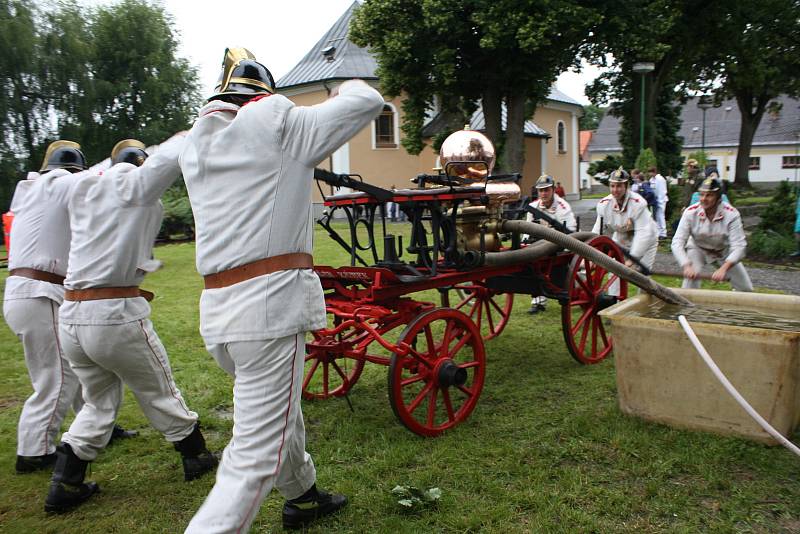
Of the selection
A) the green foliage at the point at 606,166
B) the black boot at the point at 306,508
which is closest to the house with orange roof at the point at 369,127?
the green foliage at the point at 606,166

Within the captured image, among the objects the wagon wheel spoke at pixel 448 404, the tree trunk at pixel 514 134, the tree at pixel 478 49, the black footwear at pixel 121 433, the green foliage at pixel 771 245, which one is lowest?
the black footwear at pixel 121 433

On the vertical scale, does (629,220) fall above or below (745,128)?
below

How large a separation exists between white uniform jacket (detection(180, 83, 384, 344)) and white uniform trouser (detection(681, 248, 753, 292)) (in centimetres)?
461

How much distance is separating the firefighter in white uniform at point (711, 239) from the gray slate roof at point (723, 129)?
163 ft

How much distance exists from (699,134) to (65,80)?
173 ft

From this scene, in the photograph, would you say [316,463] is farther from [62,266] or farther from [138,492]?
[62,266]

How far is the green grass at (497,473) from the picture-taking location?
11.0ft

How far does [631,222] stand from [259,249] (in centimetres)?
581

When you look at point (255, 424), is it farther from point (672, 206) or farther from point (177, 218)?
point (177, 218)

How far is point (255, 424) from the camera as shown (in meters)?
2.64

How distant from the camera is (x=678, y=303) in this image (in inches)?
198

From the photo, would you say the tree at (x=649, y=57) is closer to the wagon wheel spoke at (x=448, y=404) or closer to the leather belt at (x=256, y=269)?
the wagon wheel spoke at (x=448, y=404)

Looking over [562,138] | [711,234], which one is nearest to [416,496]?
[711,234]

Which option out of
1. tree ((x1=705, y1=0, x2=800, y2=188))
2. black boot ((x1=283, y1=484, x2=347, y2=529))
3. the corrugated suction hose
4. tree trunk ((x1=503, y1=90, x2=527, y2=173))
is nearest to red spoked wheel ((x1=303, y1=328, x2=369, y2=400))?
black boot ((x1=283, y1=484, x2=347, y2=529))
